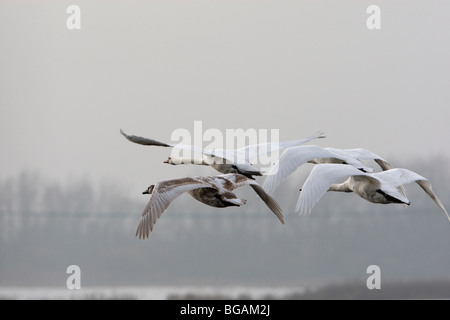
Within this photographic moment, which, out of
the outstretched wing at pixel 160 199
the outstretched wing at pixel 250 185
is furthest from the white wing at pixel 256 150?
the outstretched wing at pixel 160 199

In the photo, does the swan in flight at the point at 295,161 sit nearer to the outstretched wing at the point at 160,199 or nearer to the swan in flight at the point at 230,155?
the swan in flight at the point at 230,155

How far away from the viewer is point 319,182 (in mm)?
7891

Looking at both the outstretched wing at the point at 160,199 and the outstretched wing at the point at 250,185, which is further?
the outstretched wing at the point at 250,185

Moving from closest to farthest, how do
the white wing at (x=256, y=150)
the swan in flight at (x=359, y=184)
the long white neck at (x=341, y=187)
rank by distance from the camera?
1. the swan in flight at (x=359, y=184)
2. the white wing at (x=256, y=150)
3. the long white neck at (x=341, y=187)

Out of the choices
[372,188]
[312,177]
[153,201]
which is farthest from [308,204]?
[153,201]

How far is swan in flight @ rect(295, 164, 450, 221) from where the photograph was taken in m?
7.84

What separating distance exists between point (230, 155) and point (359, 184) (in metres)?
1.38

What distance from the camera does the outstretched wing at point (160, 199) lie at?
24.4ft

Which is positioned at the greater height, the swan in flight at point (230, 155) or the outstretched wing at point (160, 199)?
the swan in flight at point (230, 155)

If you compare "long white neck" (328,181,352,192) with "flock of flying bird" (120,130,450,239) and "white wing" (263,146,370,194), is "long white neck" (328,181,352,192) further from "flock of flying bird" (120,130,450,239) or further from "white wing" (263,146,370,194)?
"white wing" (263,146,370,194)

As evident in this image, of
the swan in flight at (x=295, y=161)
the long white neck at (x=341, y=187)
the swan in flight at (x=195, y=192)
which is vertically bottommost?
the long white neck at (x=341, y=187)

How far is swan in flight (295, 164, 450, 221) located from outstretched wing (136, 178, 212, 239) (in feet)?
3.60

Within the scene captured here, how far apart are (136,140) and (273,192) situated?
4.71 feet

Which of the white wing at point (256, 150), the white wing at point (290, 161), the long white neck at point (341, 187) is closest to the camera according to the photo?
A: the white wing at point (290, 161)
